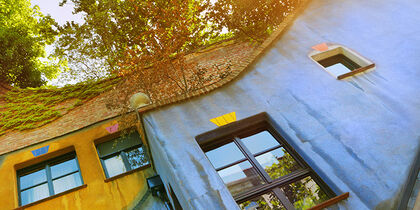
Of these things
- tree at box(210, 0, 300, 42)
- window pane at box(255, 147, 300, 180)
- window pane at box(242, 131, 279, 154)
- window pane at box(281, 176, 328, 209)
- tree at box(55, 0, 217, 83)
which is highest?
tree at box(55, 0, 217, 83)

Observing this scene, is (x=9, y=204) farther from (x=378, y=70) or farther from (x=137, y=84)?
(x=378, y=70)

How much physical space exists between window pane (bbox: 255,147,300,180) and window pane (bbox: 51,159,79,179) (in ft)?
18.1

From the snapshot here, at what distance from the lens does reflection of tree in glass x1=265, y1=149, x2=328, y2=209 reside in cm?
529

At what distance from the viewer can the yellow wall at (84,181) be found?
25.7 feet

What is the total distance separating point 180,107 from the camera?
6957mm

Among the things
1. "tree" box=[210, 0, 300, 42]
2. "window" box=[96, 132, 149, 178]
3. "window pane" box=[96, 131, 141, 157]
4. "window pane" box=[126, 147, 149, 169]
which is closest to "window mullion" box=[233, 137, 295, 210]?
"window" box=[96, 132, 149, 178]

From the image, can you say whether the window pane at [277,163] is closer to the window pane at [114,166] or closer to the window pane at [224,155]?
the window pane at [224,155]

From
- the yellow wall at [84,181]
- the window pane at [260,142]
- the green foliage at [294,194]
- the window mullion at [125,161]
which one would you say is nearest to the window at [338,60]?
the window pane at [260,142]

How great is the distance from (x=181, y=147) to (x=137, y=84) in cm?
448

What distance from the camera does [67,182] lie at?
862 cm

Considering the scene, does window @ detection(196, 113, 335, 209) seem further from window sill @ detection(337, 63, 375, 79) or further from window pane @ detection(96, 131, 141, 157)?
window pane @ detection(96, 131, 141, 157)

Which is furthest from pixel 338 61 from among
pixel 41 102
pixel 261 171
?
pixel 41 102

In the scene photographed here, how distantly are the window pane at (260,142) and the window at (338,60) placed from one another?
2302 mm

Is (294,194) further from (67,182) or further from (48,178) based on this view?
(48,178)
